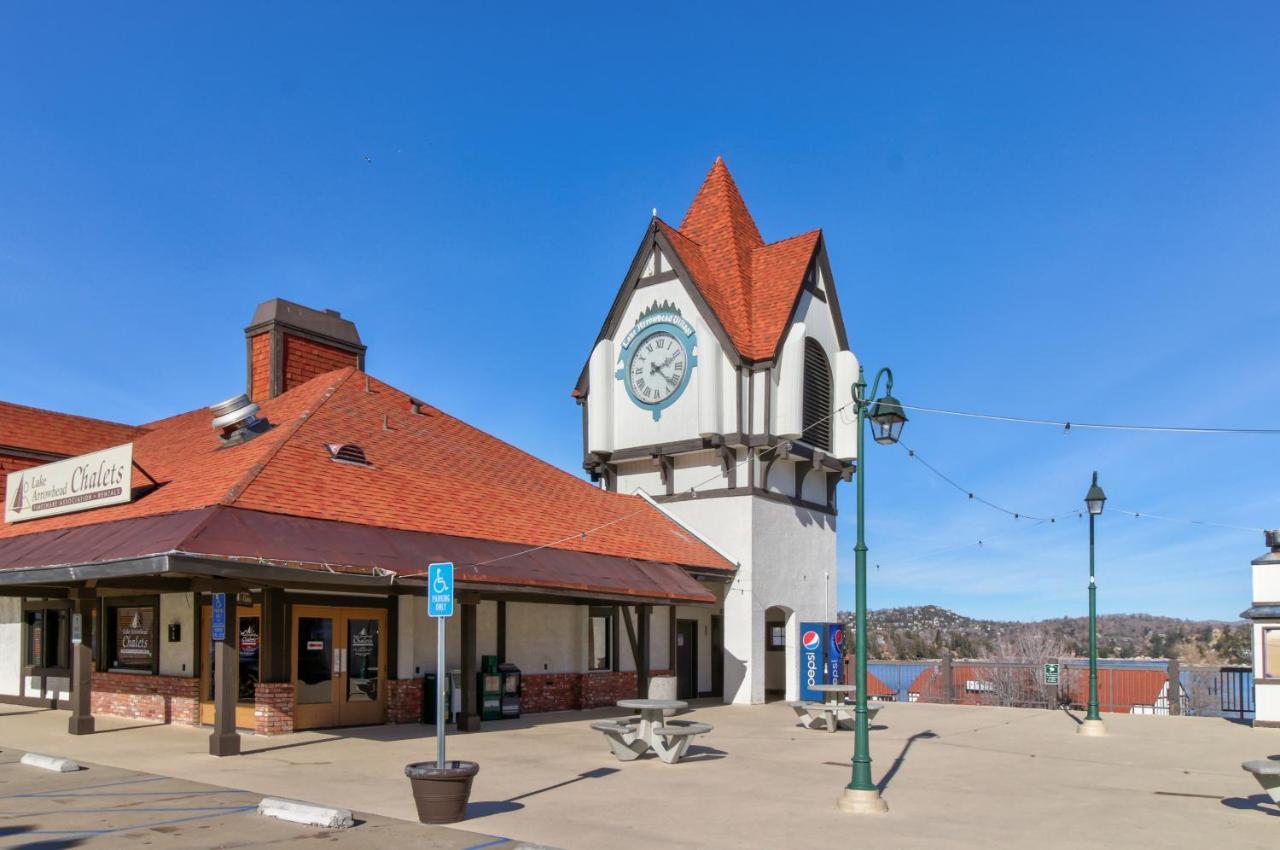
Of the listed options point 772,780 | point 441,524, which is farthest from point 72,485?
point 772,780

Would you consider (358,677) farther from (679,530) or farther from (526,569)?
(679,530)

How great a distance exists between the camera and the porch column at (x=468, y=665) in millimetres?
18234

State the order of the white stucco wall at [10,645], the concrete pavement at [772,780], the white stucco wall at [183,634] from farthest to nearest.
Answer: the white stucco wall at [10,645] < the white stucco wall at [183,634] < the concrete pavement at [772,780]

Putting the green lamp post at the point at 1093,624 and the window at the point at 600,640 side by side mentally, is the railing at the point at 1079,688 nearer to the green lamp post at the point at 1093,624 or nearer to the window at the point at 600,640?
the green lamp post at the point at 1093,624

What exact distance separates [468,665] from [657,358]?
41.1 feet

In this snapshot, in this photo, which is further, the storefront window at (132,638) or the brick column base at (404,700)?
the storefront window at (132,638)

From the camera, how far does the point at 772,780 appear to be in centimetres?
1391

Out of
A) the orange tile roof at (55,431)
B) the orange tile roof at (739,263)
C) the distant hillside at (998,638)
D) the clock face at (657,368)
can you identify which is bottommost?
the distant hillside at (998,638)

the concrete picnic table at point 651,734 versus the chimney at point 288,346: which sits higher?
the chimney at point 288,346

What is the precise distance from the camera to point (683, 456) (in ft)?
92.8

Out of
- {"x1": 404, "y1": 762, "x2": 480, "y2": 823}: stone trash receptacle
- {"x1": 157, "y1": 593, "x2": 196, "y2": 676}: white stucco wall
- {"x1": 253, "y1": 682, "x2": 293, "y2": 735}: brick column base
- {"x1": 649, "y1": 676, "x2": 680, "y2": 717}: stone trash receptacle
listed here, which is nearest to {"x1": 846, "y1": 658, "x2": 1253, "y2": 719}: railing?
{"x1": 649, "y1": 676, "x2": 680, "y2": 717}: stone trash receptacle

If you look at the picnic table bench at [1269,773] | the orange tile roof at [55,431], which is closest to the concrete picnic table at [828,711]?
the picnic table bench at [1269,773]

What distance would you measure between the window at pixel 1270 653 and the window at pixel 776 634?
11293 mm

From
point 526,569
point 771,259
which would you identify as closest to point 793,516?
point 771,259
